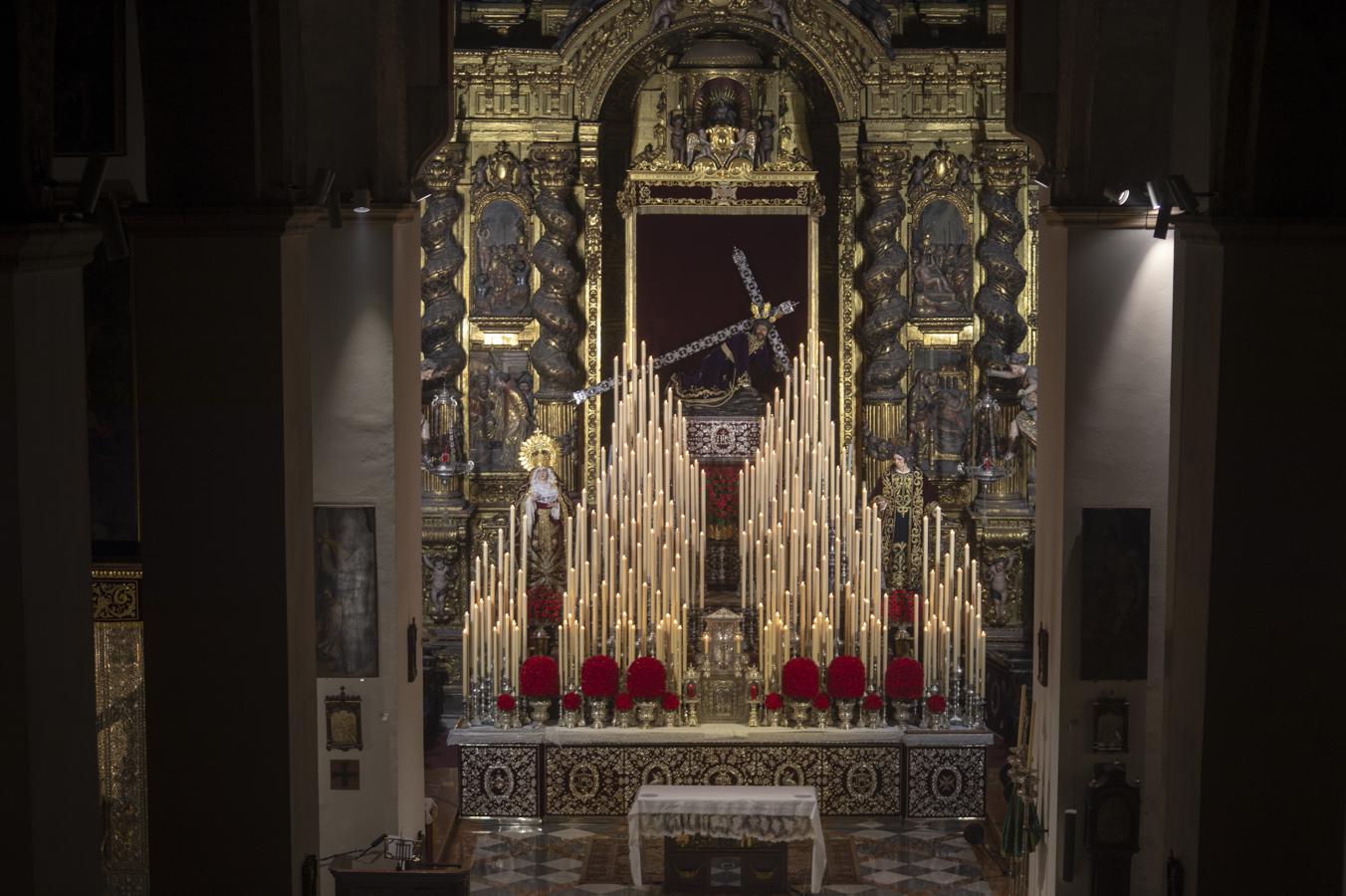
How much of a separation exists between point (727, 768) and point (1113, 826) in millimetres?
4043

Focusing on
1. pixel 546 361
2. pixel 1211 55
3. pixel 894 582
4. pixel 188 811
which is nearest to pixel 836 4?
pixel 546 361

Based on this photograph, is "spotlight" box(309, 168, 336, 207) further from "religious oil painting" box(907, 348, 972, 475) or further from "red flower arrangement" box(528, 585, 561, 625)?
"religious oil painting" box(907, 348, 972, 475)

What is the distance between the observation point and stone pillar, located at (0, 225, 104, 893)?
6.72 metres

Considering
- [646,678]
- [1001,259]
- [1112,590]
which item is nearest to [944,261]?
[1001,259]

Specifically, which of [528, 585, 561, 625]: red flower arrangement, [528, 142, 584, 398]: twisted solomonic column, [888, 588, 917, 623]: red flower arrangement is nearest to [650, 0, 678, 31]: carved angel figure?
[528, 142, 584, 398]: twisted solomonic column

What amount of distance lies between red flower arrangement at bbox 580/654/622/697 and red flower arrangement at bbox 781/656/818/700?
4.68 feet

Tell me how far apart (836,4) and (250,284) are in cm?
1209

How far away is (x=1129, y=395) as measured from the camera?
490 inches

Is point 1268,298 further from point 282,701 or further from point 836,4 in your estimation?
point 836,4

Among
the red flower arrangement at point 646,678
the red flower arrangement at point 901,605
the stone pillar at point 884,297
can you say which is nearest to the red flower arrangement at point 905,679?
the red flower arrangement at point 901,605

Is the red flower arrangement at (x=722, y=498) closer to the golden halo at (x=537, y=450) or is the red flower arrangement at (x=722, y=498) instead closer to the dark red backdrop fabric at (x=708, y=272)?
the dark red backdrop fabric at (x=708, y=272)

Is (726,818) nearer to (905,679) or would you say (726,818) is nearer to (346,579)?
(905,679)

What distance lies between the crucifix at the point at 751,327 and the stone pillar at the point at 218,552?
11.3 metres

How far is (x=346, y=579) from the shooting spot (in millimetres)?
13180
